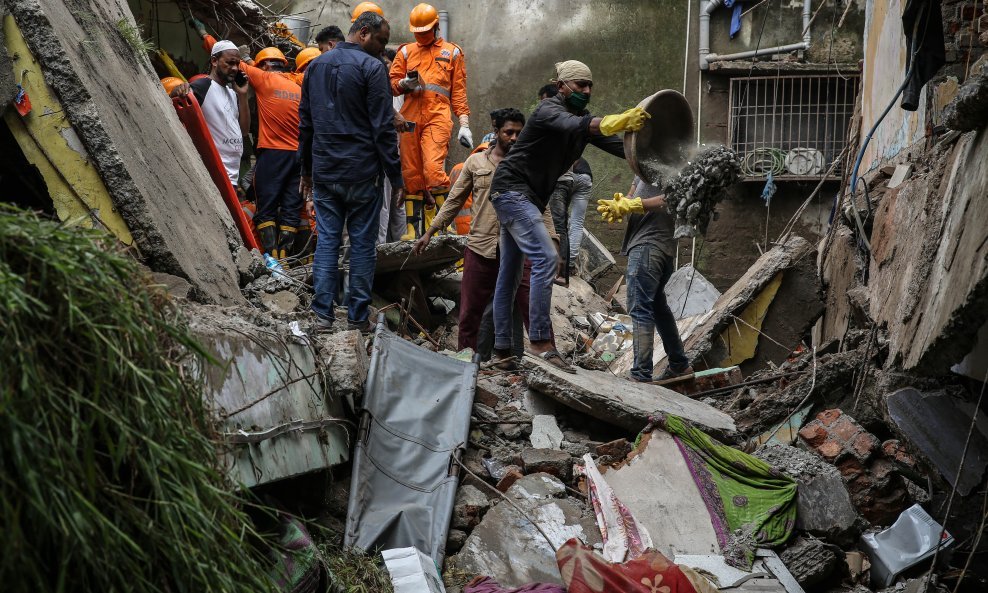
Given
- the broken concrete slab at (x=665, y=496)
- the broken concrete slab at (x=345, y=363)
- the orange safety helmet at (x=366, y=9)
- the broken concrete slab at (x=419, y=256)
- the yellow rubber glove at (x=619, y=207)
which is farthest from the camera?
the broken concrete slab at (x=419, y=256)

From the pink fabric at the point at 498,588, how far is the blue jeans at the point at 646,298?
2751mm

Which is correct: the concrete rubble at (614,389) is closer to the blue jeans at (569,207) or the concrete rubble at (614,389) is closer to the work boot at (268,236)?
the work boot at (268,236)

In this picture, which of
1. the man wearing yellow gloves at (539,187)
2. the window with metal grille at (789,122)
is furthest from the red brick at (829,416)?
the window with metal grille at (789,122)

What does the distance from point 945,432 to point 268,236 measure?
16.1 ft

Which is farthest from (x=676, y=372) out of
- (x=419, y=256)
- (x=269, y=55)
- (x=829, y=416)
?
(x=269, y=55)

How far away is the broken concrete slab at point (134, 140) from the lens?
387 cm

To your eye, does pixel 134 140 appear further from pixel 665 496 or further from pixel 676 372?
pixel 676 372

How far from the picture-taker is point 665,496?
427 centimetres

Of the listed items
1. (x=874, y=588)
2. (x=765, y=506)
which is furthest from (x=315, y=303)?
(x=874, y=588)

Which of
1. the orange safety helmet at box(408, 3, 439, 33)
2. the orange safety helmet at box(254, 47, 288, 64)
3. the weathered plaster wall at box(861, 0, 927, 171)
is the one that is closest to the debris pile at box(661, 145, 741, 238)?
the weathered plaster wall at box(861, 0, 927, 171)

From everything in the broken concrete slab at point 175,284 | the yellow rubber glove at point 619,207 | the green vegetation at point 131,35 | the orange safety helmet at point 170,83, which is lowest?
the yellow rubber glove at point 619,207

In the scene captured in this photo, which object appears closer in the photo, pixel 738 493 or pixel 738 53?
pixel 738 493

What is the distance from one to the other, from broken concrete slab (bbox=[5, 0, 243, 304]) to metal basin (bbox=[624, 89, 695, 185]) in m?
2.33

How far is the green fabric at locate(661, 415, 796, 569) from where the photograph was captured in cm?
413
